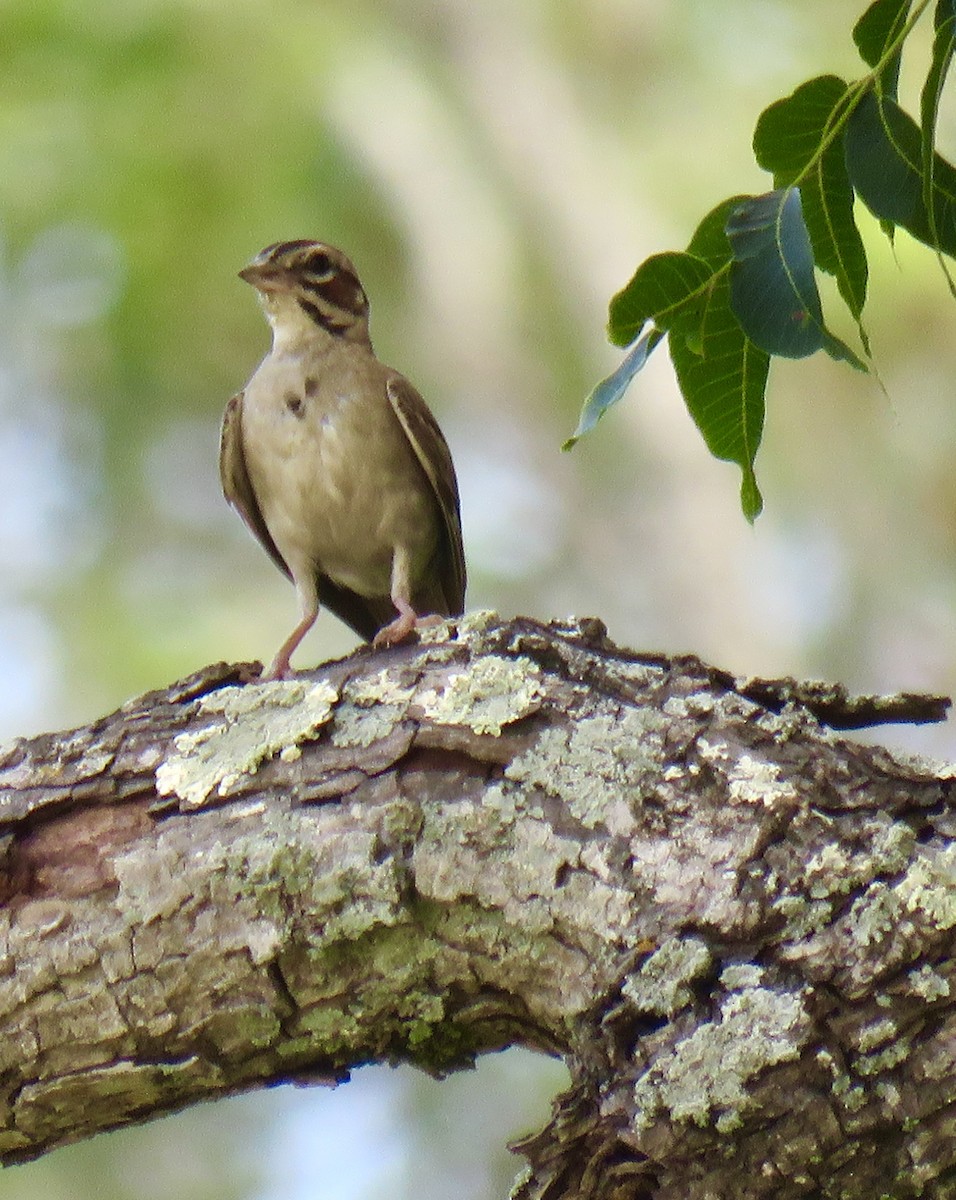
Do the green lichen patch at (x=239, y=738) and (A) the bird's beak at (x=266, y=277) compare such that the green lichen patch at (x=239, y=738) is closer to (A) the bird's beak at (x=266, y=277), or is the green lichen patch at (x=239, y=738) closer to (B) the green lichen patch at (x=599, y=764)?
(B) the green lichen patch at (x=599, y=764)

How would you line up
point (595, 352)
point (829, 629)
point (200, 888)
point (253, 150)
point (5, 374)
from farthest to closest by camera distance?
point (5, 374), point (253, 150), point (595, 352), point (829, 629), point (200, 888)

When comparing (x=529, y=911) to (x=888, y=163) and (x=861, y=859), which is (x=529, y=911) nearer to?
(x=861, y=859)

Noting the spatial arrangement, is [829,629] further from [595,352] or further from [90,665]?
[90,665]

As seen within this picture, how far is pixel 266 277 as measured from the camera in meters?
6.91

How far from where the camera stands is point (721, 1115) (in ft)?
9.20

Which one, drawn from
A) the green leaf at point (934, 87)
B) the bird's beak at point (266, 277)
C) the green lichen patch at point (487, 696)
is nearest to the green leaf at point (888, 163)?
the green leaf at point (934, 87)

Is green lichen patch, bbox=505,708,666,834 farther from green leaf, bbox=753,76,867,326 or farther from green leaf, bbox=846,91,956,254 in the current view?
green leaf, bbox=846,91,956,254

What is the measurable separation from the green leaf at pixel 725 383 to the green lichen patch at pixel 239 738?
1.01 meters

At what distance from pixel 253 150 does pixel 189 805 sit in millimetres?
8969

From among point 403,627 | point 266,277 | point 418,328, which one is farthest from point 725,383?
point 418,328

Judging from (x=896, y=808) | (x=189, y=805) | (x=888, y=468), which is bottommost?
(x=896, y=808)

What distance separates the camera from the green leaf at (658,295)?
2.90 metres

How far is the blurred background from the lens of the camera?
33.0 feet

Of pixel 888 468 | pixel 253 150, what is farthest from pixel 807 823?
pixel 253 150
